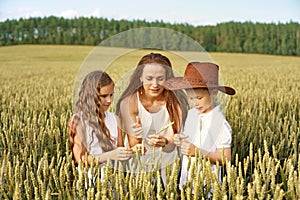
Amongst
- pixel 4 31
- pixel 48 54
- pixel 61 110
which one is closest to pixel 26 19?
pixel 4 31

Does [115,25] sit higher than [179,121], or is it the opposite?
[115,25]

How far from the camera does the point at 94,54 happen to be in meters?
2.61

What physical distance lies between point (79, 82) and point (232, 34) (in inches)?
2407

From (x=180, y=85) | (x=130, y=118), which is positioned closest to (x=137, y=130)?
(x=130, y=118)

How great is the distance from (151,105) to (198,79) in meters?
0.37

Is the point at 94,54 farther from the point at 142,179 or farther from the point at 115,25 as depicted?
the point at 115,25

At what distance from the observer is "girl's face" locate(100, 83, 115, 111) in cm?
258

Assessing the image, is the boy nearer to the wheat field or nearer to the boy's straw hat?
the boy's straw hat

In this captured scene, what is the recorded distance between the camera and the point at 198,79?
243 cm

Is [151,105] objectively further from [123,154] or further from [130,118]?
[123,154]

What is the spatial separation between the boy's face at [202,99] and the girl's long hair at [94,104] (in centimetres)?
53

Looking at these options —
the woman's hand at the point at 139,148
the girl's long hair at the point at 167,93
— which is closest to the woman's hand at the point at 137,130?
the woman's hand at the point at 139,148

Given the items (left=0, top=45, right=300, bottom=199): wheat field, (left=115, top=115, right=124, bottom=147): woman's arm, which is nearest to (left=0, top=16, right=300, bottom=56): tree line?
(left=0, top=45, right=300, bottom=199): wheat field

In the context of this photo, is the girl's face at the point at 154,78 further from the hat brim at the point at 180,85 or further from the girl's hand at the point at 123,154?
the girl's hand at the point at 123,154
